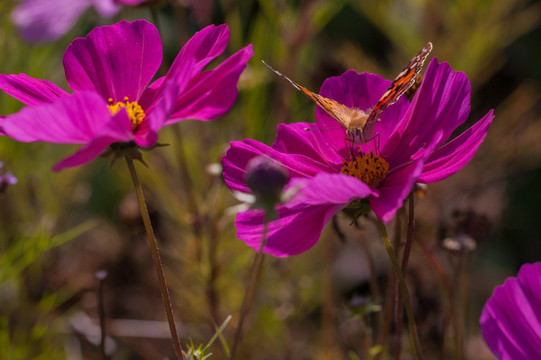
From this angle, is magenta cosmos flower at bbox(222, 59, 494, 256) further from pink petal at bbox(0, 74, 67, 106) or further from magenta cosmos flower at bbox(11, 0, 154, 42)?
magenta cosmos flower at bbox(11, 0, 154, 42)

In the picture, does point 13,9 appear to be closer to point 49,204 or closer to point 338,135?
point 49,204

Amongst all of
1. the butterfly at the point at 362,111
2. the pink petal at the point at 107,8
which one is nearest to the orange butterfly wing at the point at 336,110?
the butterfly at the point at 362,111

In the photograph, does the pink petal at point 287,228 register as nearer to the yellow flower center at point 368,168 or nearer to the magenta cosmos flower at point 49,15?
the yellow flower center at point 368,168

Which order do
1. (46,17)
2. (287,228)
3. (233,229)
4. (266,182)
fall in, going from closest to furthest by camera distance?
(266,182), (287,228), (233,229), (46,17)

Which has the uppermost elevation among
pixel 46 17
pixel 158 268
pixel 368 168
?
pixel 46 17

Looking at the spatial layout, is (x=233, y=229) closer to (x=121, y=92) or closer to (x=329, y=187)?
(x=121, y=92)

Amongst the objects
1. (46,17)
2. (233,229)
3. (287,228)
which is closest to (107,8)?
(46,17)
